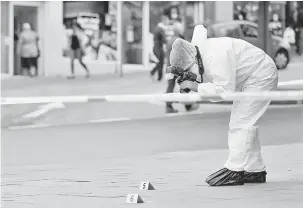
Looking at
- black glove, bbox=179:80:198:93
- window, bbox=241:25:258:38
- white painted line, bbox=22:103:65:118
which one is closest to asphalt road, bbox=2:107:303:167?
white painted line, bbox=22:103:65:118

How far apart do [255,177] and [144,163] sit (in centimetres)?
192

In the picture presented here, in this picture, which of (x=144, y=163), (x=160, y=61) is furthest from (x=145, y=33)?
(x=144, y=163)

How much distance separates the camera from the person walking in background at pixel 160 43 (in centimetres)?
1448

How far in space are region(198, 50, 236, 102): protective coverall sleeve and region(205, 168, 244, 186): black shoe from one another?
0.68 metres

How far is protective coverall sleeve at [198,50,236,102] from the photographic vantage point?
21.5 ft

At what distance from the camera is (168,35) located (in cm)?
1501

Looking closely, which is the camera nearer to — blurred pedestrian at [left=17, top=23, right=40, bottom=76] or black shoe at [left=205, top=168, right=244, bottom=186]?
black shoe at [left=205, top=168, right=244, bottom=186]

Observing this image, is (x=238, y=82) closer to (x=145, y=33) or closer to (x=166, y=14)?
(x=166, y=14)

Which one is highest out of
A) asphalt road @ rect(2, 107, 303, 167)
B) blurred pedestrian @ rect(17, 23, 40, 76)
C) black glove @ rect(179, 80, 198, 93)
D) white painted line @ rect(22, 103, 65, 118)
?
blurred pedestrian @ rect(17, 23, 40, 76)

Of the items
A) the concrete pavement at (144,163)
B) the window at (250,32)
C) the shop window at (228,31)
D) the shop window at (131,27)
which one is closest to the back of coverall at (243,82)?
the concrete pavement at (144,163)

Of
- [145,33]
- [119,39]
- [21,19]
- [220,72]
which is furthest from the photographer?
[145,33]

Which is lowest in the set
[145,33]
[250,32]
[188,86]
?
[188,86]

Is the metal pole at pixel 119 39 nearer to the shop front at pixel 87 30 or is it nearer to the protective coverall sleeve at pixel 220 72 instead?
the shop front at pixel 87 30

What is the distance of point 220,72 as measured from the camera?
6.57 m
